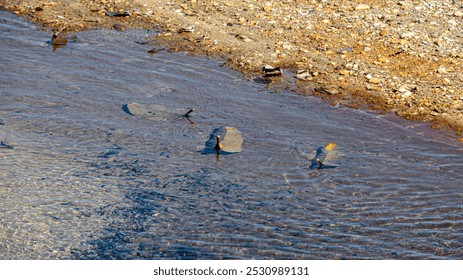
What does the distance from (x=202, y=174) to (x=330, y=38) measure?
3.88 meters

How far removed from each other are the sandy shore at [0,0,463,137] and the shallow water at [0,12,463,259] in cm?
55

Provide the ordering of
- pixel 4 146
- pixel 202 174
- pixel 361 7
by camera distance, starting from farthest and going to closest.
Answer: pixel 361 7 → pixel 4 146 → pixel 202 174

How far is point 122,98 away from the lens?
804cm

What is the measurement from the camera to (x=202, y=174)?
21.6 ft

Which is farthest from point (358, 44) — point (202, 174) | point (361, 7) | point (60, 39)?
point (60, 39)

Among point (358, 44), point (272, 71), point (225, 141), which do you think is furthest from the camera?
point (358, 44)

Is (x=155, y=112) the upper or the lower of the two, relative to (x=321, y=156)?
lower

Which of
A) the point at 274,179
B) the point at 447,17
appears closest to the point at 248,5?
the point at 447,17

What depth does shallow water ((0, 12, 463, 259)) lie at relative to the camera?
5.66 m

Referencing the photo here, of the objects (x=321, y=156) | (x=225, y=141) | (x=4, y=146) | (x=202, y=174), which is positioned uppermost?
(x=321, y=156)

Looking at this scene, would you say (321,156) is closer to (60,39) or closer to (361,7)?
(361,7)

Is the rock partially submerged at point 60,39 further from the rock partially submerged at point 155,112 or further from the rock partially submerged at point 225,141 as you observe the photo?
the rock partially submerged at point 225,141

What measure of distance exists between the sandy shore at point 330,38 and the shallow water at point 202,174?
546 millimetres

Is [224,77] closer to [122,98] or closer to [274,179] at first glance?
[122,98]
